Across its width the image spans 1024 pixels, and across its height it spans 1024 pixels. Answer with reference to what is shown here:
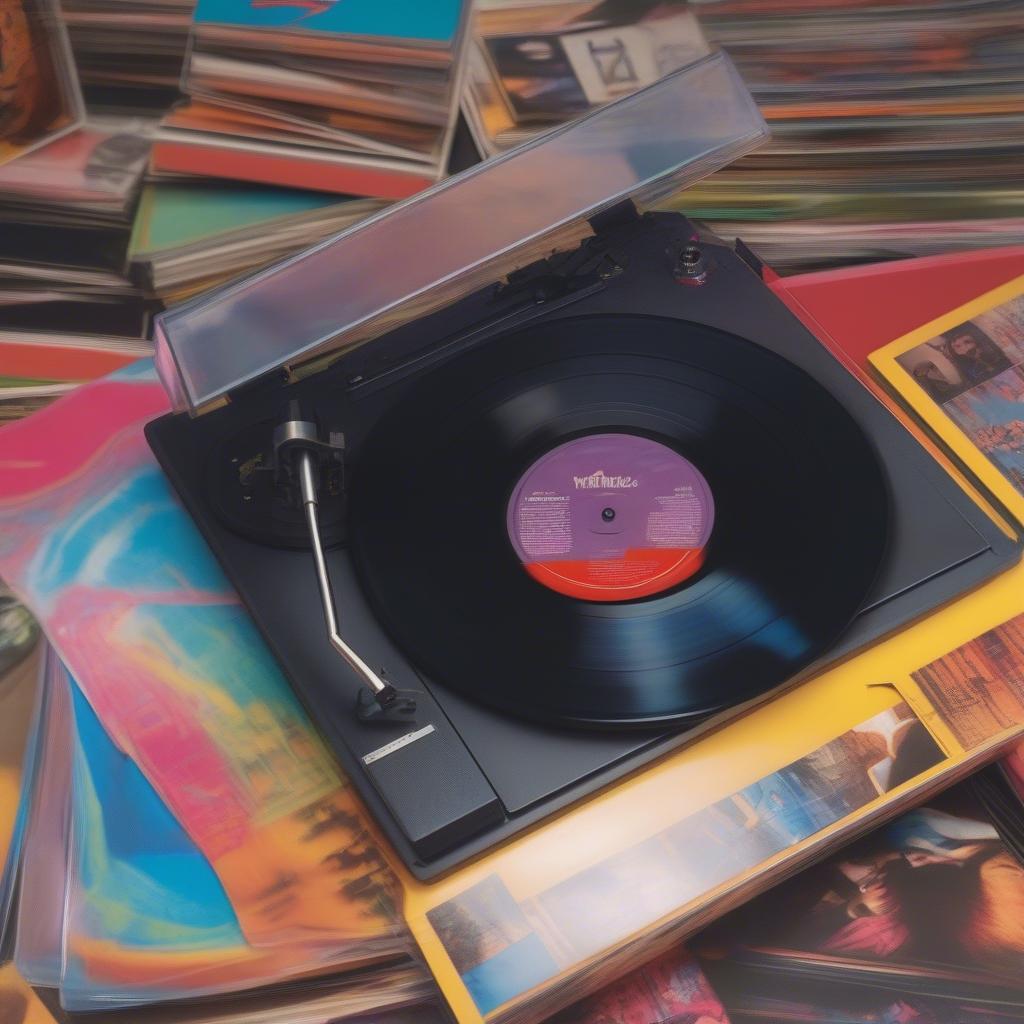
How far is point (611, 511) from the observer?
1313mm

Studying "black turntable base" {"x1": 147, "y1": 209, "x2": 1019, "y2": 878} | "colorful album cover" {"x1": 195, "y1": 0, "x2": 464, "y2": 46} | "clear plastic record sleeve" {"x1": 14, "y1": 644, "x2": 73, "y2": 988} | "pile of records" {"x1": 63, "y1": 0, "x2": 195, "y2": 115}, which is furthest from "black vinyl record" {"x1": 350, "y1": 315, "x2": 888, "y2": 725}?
"pile of records" {"x1": 63, "y1": 0, "x2": 195, "y2": 115}

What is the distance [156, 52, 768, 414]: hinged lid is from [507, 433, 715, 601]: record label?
224 millimetres

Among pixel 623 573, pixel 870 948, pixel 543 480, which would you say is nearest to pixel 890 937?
pixel 870 948

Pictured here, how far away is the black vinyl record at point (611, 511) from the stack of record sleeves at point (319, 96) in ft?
1.29

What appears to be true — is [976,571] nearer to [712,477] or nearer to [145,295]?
[712,477]

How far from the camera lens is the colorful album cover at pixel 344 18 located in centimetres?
161

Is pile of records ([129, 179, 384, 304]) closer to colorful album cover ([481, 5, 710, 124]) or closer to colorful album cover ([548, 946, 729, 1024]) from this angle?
colorful album cover ([481, 5, 710, 124])

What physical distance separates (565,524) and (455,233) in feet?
1.02

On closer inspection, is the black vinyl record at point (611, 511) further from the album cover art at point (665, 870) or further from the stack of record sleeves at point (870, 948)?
the stack of record sleeves at point (870, 948)

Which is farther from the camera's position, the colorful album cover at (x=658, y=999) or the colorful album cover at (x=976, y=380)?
the colorful album cover at (x=976, y=380)

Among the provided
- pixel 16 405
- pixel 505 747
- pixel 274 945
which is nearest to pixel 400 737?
pixel 505 747

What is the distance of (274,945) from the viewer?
117cm

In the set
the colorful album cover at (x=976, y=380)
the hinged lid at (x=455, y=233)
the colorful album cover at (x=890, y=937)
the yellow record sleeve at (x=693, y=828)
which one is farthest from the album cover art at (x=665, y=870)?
the hinged lid at (x=455, y=233)

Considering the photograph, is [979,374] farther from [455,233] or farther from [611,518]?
[455,233]
